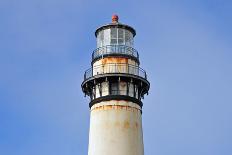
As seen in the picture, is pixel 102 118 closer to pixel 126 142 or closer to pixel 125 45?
pixel 126 142

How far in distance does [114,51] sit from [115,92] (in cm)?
282

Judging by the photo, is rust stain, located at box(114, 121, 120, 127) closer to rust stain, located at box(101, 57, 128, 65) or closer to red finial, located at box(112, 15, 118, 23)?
rust stain, located at box(101, 57, 128, 65)

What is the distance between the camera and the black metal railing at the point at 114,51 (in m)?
34.6

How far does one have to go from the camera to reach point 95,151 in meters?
32.4

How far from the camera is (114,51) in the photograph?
34.6 metres

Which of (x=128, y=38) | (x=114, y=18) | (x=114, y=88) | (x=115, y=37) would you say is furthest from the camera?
(x=114, y=18)

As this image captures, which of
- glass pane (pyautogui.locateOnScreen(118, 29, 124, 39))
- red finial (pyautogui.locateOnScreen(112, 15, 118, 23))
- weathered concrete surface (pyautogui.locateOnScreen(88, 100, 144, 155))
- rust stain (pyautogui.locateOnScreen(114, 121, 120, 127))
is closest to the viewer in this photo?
weathered concrete surface (pyautogui.locateOnScreen(88, 100, 144, 155))

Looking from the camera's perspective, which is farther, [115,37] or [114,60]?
[115,37]

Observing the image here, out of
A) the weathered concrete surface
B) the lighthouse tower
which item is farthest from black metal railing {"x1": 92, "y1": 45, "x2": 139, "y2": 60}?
the weathered concrete surface

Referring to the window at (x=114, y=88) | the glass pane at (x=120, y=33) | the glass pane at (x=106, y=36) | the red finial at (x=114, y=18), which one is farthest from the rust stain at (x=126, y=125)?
the red finial at (x=114, y=18)

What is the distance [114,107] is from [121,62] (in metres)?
2.99

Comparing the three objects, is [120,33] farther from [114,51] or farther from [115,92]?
[115,92]

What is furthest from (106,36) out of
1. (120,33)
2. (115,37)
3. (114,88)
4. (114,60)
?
(114,88)

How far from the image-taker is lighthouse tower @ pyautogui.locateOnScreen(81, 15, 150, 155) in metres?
32.3
